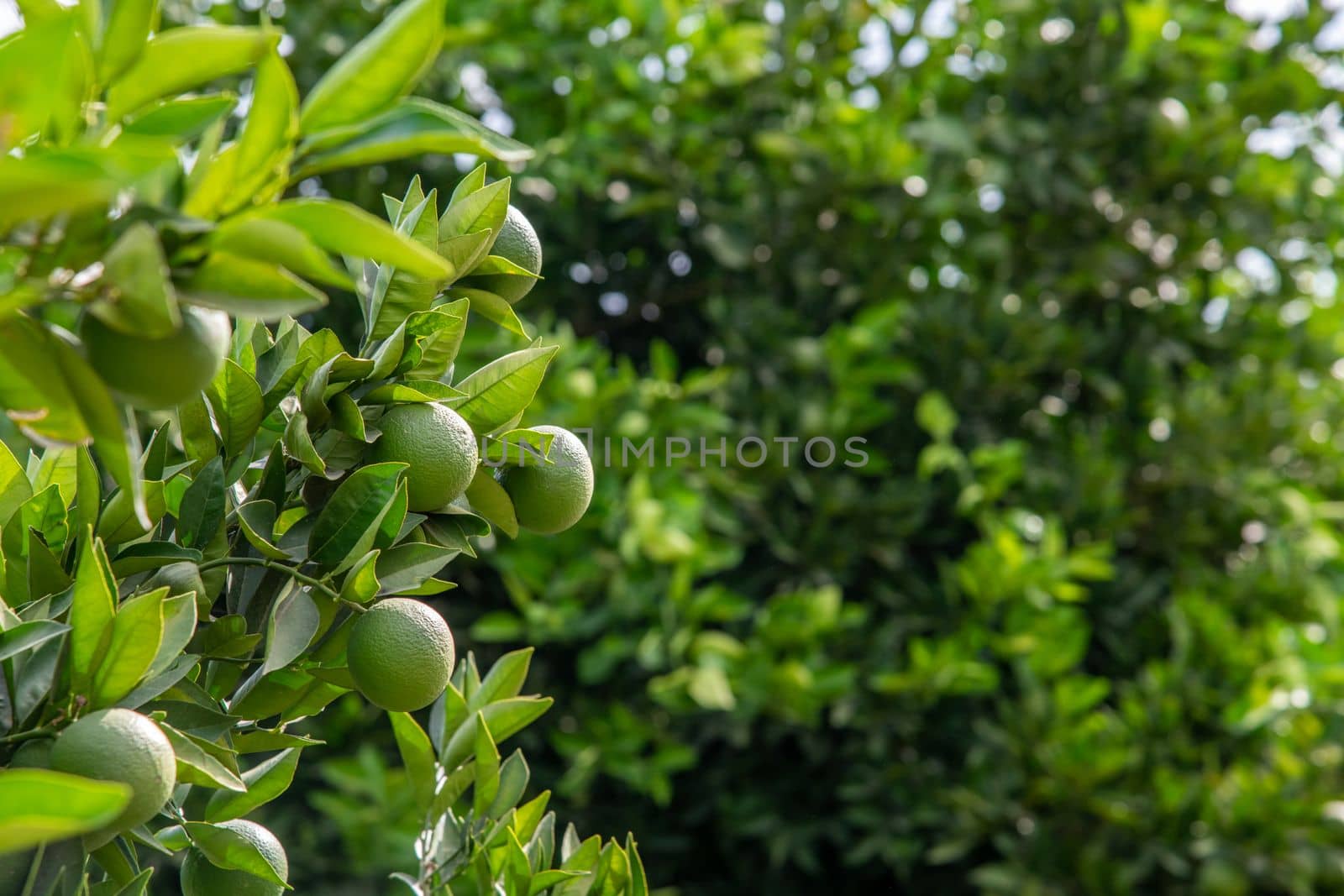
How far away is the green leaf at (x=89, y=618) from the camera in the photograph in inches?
18.2

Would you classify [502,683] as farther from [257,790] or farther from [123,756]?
[123,756]

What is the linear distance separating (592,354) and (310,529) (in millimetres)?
1223

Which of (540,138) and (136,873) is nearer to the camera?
(136,873)

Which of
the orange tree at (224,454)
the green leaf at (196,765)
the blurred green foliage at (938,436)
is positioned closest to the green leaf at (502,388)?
the orange tree at (224,454)

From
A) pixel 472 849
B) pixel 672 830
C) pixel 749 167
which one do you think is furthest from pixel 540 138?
pixel 472 849

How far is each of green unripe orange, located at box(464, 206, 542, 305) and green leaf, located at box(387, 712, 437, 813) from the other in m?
0.25

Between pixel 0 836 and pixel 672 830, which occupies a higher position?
pixel 0 836

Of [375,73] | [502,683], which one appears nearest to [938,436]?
[502,683]

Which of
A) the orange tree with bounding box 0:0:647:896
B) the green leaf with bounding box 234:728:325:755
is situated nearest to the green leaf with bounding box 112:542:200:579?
the orange tree with bounding box 0:0:647:896

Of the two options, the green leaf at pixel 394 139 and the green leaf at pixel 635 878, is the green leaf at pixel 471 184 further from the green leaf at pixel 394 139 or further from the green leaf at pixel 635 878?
the green leaf at pixel 635 878

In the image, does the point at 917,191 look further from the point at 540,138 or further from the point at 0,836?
the point at 0,836

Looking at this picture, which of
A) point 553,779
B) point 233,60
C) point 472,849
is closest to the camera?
point 233,60

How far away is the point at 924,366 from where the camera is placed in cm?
200

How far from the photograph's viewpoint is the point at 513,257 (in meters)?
0.67
